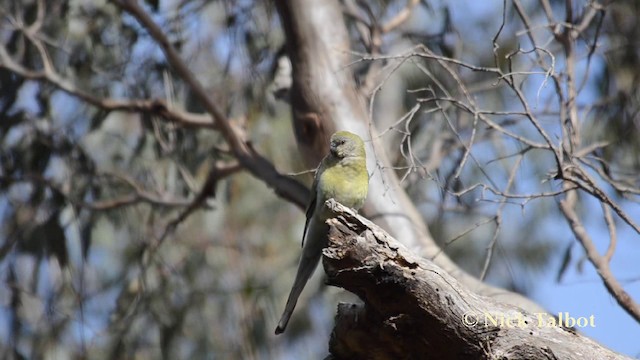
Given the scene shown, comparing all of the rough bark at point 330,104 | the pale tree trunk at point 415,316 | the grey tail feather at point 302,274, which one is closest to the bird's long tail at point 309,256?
the grey tail feather at point 302,274

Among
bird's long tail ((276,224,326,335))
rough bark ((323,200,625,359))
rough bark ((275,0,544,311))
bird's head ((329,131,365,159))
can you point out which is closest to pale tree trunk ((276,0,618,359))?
rough bark ((323,200,625,359))

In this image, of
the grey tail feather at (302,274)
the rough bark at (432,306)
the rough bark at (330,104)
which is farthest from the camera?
the rough bark at (330,104)

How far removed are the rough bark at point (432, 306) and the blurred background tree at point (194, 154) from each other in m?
2.17

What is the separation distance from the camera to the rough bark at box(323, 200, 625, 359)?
101 inches

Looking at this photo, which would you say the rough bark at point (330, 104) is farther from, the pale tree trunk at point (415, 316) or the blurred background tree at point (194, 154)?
the pale tree trunk at point (415, 316)

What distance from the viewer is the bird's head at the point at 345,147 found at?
3.46 meters

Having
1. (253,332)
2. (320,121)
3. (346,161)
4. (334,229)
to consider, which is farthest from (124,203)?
(334,229)

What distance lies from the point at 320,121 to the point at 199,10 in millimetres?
1745

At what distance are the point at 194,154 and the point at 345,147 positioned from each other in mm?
2677

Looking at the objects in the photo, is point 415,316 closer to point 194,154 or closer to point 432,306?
point 432,306

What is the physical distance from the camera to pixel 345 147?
3.46 meters

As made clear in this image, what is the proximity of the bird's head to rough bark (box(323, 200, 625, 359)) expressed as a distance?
786 mm

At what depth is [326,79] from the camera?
4.69 metres

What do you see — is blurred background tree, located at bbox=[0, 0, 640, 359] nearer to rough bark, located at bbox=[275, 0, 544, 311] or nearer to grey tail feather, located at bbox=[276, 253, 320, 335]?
rough bark, located at bbox=[275, 0, 544, 311]
